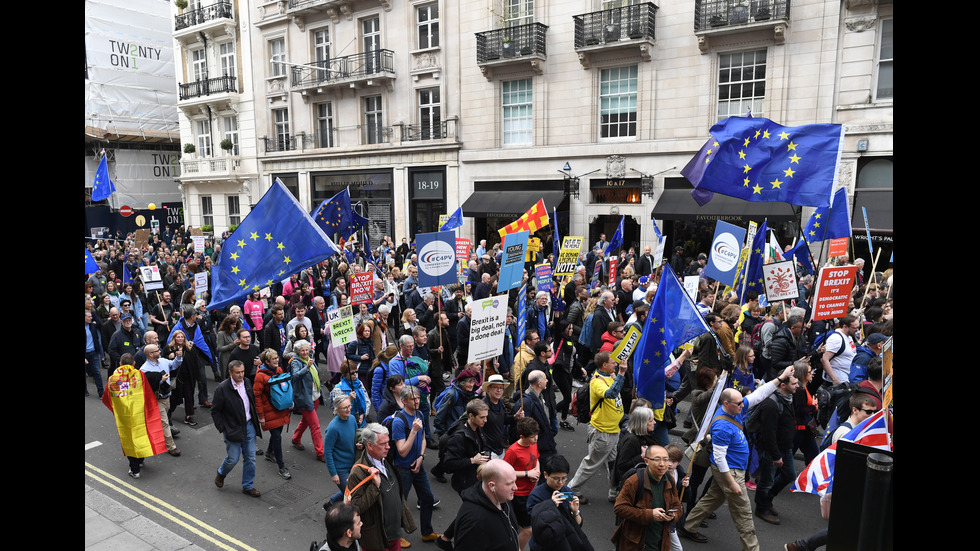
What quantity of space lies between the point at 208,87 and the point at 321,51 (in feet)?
28.3

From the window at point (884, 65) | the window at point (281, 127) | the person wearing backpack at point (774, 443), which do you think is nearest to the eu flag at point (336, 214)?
the person wearing backpack at point (774, 443)

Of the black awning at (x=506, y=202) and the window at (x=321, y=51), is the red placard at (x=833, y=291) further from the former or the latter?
the window at (x=321, y=51)

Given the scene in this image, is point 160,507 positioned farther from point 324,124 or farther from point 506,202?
point 324,124

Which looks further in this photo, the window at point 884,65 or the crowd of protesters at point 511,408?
the window at point 884,65

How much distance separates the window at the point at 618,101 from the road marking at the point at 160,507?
66.8ft

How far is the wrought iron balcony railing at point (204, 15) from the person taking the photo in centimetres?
3362

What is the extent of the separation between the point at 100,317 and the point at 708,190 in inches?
474

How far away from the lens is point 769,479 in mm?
6719

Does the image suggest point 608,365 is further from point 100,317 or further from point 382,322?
point 100,317

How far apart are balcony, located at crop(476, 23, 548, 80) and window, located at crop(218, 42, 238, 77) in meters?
17.0

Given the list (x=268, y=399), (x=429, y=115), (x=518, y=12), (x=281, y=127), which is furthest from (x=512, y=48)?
(x=268, y=399)

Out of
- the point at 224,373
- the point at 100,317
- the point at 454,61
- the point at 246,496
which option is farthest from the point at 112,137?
the point at 246,496

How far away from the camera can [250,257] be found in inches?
329

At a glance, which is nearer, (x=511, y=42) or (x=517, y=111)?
(x=511, y=42)
